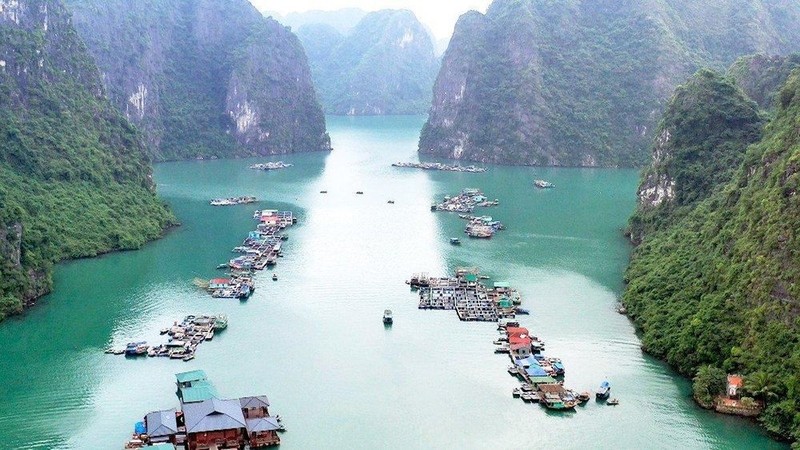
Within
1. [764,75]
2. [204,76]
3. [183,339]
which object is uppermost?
[764,75]

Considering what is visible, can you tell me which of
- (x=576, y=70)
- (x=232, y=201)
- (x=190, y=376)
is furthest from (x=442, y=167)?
(x=190, y=376)

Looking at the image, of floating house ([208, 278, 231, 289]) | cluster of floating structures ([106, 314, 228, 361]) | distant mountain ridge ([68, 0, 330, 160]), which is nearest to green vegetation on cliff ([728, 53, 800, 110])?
floating house ([208, 278, 231, 289])

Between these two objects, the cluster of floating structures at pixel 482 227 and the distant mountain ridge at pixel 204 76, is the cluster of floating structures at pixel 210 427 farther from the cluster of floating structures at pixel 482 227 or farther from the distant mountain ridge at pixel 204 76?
the distant mountain ridge at pixel 204 76

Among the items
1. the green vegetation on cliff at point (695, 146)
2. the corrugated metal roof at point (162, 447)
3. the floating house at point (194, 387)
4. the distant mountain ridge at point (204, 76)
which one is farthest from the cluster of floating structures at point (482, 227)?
the distant mountain ridge at point (204, 76)

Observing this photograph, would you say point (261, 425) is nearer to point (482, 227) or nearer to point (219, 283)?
point (219, 283)

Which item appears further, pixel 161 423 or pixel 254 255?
pixel 254 255

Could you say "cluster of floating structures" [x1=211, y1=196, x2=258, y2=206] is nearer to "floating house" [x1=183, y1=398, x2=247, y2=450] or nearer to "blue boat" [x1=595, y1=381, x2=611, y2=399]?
"floating house" [x1=183, y1=398, x2=247, y2=450]
